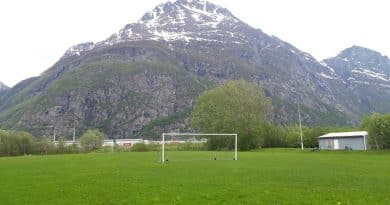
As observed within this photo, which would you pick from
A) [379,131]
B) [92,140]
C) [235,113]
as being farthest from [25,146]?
[379,131]

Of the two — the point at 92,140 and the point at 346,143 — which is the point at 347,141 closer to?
the point at 346,143

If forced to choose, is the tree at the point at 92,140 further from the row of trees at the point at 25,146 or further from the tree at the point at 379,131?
the tree at the point at 379,131

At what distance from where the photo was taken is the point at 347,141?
127562 millimetres

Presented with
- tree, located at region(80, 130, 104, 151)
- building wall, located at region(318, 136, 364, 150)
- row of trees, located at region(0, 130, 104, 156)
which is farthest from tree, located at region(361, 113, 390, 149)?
tree, located at region(80, 130, 104, 151)

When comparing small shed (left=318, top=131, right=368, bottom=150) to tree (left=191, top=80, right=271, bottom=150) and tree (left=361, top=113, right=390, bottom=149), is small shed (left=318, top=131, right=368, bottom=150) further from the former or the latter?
tree (left=191, top=80, right=271, bottom=150)

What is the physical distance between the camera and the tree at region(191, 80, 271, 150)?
120000 millimetres

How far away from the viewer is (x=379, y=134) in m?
112

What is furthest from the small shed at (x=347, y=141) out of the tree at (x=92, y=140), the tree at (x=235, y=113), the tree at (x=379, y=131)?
the tree at (x=92, y=140)

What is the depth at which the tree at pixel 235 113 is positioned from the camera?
12000 centimetres

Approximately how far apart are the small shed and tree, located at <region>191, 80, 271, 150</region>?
885 inches

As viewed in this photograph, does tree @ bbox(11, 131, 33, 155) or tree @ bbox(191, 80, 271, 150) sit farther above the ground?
tree @ bbox(191, 80, 271, 150)

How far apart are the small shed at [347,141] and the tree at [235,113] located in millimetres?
22469

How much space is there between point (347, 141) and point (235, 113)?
33.0m

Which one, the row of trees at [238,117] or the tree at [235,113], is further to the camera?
the tree at [235,113]
